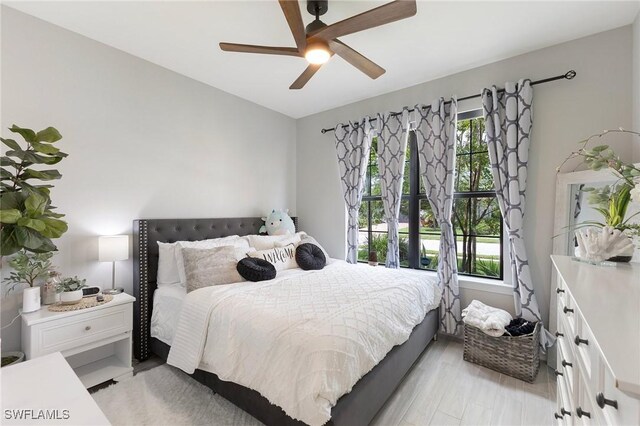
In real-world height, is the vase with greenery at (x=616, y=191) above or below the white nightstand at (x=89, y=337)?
above

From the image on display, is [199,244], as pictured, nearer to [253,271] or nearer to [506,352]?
[253,271]

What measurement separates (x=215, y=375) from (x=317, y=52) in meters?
2.29

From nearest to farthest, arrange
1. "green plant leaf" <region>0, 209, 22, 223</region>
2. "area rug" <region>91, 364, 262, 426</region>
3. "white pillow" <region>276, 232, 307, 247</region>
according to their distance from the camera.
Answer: "green plant leaf" <region>0, 209, 22, 223</region> → "area rug" <region>91, 364, 262, 426</region> → "white pillow" <region>276, 232, 307, 247</region>

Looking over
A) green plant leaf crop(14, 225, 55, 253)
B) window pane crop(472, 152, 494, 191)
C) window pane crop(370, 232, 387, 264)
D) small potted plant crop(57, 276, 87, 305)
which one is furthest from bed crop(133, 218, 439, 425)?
window pane crop(472, 152, 494, 191)

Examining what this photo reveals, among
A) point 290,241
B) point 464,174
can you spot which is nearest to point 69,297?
point 290,241

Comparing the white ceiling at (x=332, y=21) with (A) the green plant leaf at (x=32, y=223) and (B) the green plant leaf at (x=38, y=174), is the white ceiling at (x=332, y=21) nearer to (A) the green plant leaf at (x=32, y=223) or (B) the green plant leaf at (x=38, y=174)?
(B) the green plant leaf at (x=38, y=174)

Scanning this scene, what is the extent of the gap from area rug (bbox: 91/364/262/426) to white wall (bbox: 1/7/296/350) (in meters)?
0.83

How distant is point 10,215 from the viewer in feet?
2.72

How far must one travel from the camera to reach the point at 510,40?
2.37m

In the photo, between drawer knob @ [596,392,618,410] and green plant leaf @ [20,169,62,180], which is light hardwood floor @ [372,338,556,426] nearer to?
drawer knob @ [596,392,618,410]

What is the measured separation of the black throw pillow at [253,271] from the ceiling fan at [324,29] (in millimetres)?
1691

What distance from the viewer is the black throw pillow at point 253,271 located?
8.00 ft

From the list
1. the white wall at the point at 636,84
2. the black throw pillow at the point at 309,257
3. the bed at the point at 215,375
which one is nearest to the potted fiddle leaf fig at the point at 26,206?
the bed at the point at 215,375

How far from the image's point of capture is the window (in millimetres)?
2896
